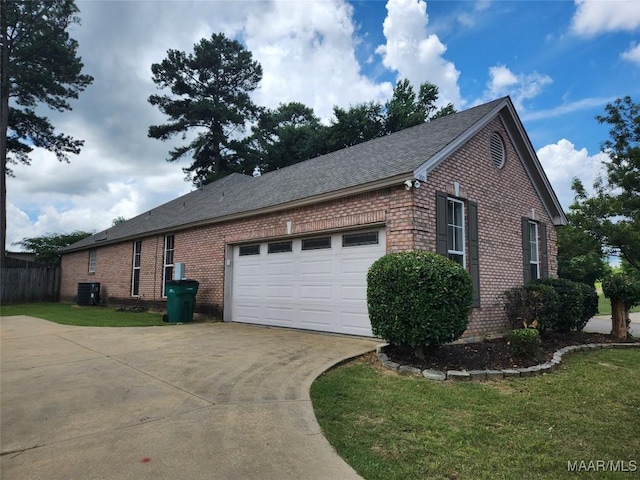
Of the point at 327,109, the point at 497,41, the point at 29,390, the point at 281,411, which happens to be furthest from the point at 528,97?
the point at 327,109

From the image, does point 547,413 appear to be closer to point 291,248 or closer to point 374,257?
point 374,257

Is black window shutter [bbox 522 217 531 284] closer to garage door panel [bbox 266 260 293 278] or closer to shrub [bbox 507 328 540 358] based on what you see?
shrub [bbox 507 328 540 358]

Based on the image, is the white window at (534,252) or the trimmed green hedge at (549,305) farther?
the white window at (534,252)

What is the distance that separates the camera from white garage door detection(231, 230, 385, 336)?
816 centimetres

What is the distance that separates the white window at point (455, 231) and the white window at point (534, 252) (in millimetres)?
3355

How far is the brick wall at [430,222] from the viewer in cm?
744

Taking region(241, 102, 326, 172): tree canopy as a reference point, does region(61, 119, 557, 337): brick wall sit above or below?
below

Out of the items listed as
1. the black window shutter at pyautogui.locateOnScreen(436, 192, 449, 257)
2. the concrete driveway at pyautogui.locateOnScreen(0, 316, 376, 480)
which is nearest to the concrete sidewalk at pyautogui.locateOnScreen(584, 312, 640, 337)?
the black window shutter at pyautogui.locateOnScreen(436, 192, 449, 257)

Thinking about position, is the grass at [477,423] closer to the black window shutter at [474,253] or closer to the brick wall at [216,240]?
the black window shutter at [474,253]

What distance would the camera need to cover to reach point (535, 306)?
7.96 m

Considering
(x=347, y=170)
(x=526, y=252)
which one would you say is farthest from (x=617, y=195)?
(x=347, y=170)

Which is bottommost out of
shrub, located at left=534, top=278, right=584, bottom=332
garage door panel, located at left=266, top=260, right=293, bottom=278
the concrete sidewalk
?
the concrete sidewalk

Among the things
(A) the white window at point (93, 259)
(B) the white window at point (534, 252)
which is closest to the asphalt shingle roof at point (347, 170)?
(B) the white window at point (534, 252)

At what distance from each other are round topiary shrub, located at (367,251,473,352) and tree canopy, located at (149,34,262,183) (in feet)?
90.9
